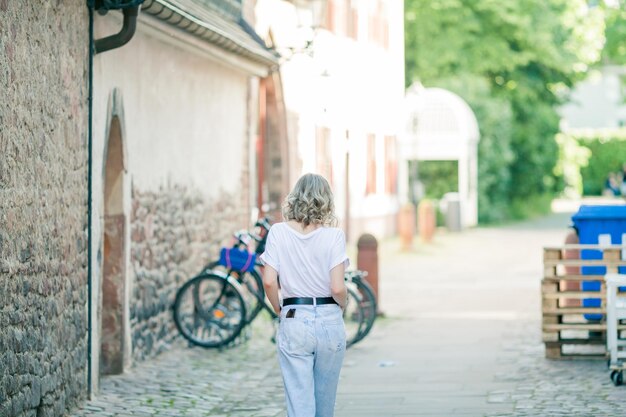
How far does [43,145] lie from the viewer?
9.24 m

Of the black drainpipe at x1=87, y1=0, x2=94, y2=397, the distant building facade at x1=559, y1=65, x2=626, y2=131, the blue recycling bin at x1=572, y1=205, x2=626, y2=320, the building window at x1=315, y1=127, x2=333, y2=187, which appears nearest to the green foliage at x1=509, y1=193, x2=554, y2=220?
the building window at x1=315, y1=127, x2=333, y2=187

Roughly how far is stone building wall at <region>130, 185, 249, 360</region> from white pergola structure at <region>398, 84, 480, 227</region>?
24.1 metres

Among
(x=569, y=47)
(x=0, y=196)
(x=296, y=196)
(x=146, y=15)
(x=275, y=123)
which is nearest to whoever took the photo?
(x=296, y=196)

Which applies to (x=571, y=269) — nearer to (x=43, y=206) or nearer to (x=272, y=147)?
(x=43, y=206)

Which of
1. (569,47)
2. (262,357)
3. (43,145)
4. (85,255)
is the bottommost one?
(262,357)

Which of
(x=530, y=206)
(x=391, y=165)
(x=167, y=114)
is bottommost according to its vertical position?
(x=167, y=114)

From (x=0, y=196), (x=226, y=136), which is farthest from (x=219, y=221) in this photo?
(x=0, y=196)

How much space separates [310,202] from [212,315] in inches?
276

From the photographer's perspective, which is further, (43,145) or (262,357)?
(262,357)

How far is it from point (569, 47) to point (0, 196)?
39166 millimetres

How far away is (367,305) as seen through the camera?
1401 centimetres

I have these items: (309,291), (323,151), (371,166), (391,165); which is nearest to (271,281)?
(309,291)

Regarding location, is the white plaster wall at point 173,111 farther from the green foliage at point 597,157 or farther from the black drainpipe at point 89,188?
the green foliage at point 597,157

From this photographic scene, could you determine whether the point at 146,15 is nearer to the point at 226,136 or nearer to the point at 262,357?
the point at 262,357
